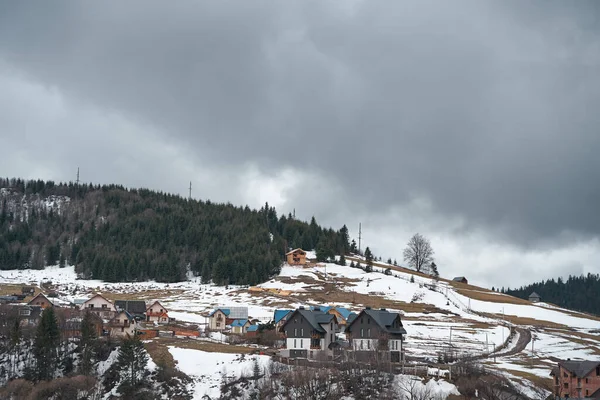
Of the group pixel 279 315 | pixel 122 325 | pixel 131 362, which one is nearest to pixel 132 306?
pixel 122 325

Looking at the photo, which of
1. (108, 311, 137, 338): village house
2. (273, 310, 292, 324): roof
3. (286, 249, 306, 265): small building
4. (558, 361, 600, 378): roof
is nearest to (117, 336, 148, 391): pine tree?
(108, 311, 137, 338): village house

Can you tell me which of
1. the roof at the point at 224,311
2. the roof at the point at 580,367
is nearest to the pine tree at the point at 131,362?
the roof at the point at 224,311

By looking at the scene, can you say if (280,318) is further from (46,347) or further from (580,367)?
(580,367)

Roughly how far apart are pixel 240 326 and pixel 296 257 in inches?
2931

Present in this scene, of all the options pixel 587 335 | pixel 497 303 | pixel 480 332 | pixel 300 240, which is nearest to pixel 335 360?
pixel 480 332

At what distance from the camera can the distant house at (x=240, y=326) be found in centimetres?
9781

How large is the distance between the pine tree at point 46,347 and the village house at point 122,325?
1363cm

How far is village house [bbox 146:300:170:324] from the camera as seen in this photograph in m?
105

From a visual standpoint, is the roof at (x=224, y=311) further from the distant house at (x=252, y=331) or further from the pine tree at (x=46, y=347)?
the pine tree at (x=46, y=347)

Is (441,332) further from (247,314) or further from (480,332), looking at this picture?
(247,314)

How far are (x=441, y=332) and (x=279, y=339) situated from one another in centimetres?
2675

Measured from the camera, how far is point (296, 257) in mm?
172750

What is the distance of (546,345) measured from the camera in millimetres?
96250

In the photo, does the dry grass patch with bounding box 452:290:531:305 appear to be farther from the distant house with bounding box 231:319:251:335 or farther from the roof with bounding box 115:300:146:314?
the roof with bounding box 115:300:146:314
